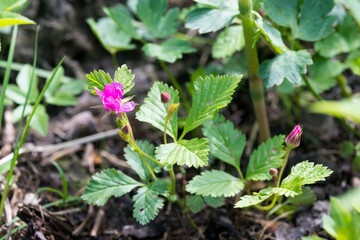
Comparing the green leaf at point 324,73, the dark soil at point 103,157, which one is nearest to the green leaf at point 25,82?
the dark soil at point 103,157

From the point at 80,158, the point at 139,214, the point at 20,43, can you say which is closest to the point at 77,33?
the point at 20,43

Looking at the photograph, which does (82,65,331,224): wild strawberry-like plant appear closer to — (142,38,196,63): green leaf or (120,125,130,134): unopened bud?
(120,125,130,134): unopened bud

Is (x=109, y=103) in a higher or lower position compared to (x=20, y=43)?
higher

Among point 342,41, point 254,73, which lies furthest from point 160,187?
point 342,41

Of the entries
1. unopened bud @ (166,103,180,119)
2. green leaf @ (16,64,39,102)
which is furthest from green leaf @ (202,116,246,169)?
green leaf @ (16,64,39,102)

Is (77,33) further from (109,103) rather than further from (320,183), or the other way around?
(320,183)

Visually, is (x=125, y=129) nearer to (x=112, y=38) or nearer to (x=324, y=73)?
(x=112, y=38)
